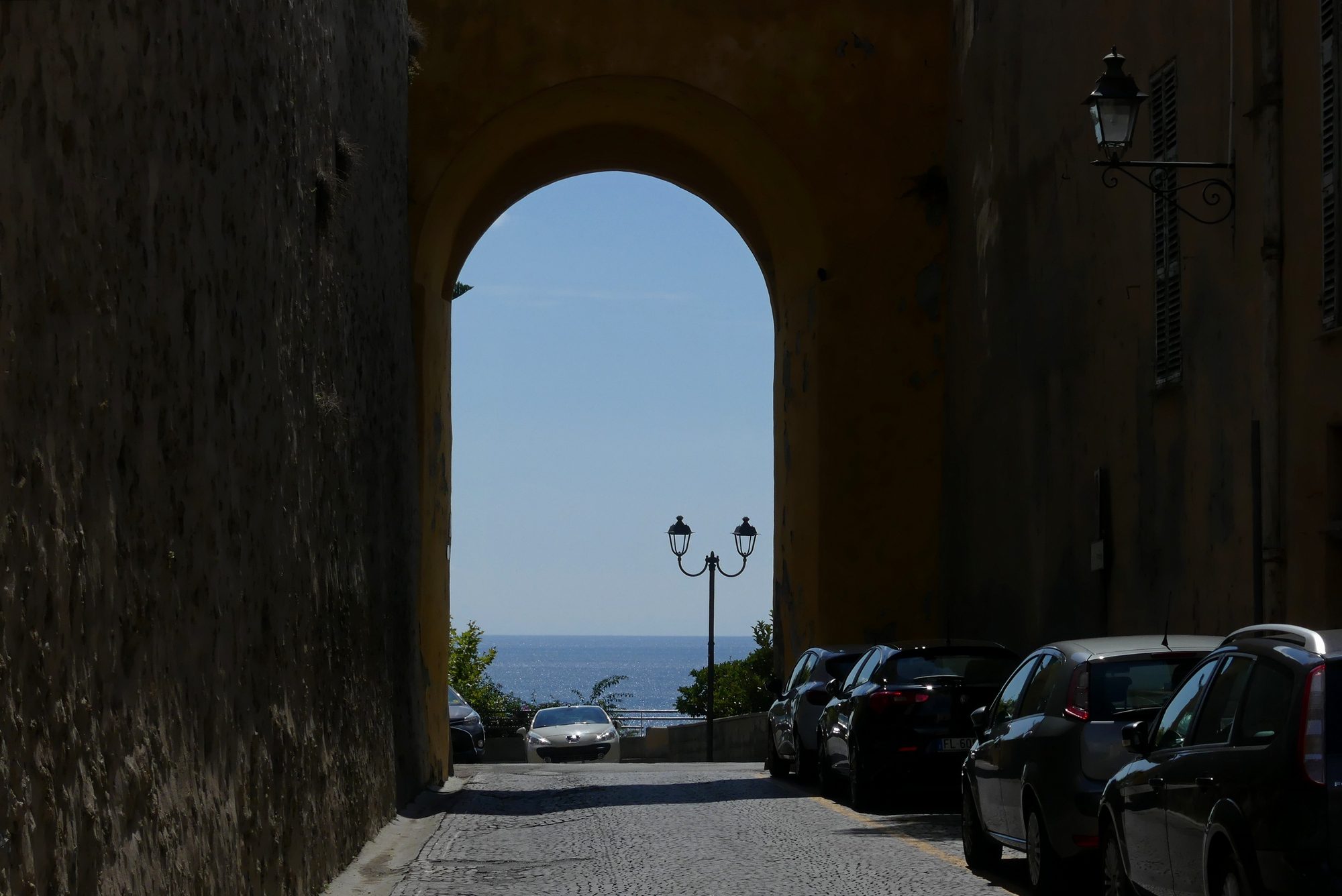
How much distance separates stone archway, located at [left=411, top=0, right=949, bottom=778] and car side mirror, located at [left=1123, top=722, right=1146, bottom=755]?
14645mm

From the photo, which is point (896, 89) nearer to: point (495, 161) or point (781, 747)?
point (495, 161)

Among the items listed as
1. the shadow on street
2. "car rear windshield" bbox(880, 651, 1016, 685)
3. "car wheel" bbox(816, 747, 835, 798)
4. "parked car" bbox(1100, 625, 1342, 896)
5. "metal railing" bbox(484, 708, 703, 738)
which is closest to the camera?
"parked car" bbox(1100, 625, 1342, 896)

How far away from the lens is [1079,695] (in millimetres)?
9672

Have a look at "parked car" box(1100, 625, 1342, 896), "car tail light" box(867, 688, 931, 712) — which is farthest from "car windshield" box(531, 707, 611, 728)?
"parked car" box(1100, 625, 1342, 896)

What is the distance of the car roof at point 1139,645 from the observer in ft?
32.1

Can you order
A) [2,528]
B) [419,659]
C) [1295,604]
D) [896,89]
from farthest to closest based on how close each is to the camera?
[896,89], [419,659], [1295,604], [2,528]

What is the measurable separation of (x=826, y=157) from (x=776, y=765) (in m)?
7.97

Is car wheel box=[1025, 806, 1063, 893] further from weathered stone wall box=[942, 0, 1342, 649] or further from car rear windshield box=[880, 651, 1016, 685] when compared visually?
car rear windshield box=[880, 651, 1016, 685]

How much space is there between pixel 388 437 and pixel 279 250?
639 centimetres

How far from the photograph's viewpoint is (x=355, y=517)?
13.3m

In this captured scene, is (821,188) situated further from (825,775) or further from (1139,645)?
(1139,645)

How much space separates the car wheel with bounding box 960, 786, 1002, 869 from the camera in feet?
37.0

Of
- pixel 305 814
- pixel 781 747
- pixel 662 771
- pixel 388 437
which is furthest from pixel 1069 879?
pixel 662 771

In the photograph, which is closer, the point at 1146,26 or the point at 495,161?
the point at 1146,26
